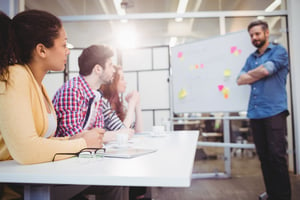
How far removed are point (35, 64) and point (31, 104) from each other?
0.20 meters

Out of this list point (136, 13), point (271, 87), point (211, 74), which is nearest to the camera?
point (271, 87)

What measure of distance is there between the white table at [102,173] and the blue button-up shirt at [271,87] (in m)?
1.54

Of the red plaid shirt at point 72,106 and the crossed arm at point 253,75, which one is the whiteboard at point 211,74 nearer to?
the crossed arm at point 253,75

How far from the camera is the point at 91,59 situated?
173 cm

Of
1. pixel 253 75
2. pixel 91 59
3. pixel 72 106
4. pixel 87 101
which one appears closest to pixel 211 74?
pixel 253 75

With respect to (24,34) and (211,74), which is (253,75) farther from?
(24,34)

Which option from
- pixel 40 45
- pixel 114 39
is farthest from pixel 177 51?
pixel 40 45

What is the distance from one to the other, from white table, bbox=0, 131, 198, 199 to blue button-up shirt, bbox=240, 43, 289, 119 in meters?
1.54

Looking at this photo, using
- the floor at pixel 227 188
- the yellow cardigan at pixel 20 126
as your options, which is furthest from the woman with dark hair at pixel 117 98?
the yellow cardigan at pixel 20 126

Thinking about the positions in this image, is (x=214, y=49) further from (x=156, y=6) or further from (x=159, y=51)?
(x=156, y=6)

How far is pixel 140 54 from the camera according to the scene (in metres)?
4.12

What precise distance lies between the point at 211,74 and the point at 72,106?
2217 millimetres

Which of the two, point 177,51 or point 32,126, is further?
point 177,51

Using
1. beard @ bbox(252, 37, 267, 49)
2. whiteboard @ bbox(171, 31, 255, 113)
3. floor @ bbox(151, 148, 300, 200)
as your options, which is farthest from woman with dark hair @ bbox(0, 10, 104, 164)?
whiteboard @ bbox(171, 31, 255, 113)
